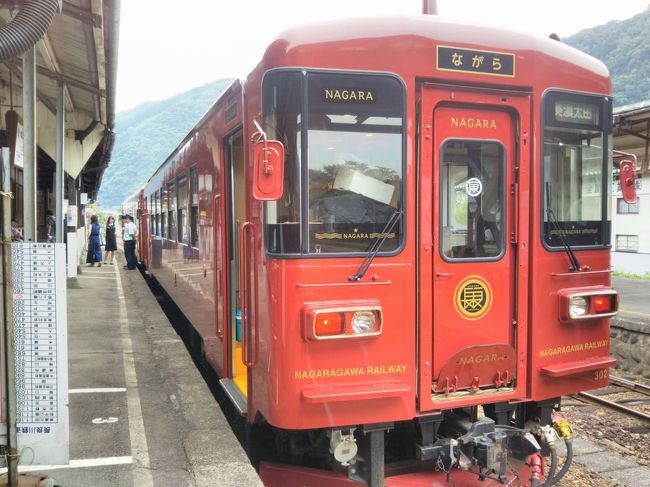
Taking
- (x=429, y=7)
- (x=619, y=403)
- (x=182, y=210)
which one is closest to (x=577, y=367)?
(x=429, y=7)

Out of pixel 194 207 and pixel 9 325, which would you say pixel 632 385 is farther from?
pixel 9 325

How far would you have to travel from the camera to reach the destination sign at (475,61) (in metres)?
3.33

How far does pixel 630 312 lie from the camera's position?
9977 millimetres

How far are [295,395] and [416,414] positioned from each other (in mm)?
717

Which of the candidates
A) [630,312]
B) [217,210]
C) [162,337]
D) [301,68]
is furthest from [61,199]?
[630,312]

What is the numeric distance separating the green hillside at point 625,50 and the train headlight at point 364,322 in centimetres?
3897

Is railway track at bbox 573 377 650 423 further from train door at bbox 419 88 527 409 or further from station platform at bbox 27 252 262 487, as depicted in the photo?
station platform at bbox 27 252 262 487

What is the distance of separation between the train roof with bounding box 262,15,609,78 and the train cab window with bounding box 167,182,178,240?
17.6 feet

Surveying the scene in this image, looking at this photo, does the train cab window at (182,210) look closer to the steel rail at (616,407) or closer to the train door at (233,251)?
the train door at (233,251)

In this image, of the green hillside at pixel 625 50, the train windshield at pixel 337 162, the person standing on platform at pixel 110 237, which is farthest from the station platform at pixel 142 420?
the green hillside at pixel 625 50

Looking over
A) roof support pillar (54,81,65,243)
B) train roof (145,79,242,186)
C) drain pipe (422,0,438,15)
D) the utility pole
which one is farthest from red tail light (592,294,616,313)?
roof support pillar (54,81,65,243)

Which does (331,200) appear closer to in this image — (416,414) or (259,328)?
(259,328)

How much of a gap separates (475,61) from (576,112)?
2.61 ft

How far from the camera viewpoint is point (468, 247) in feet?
11.6
